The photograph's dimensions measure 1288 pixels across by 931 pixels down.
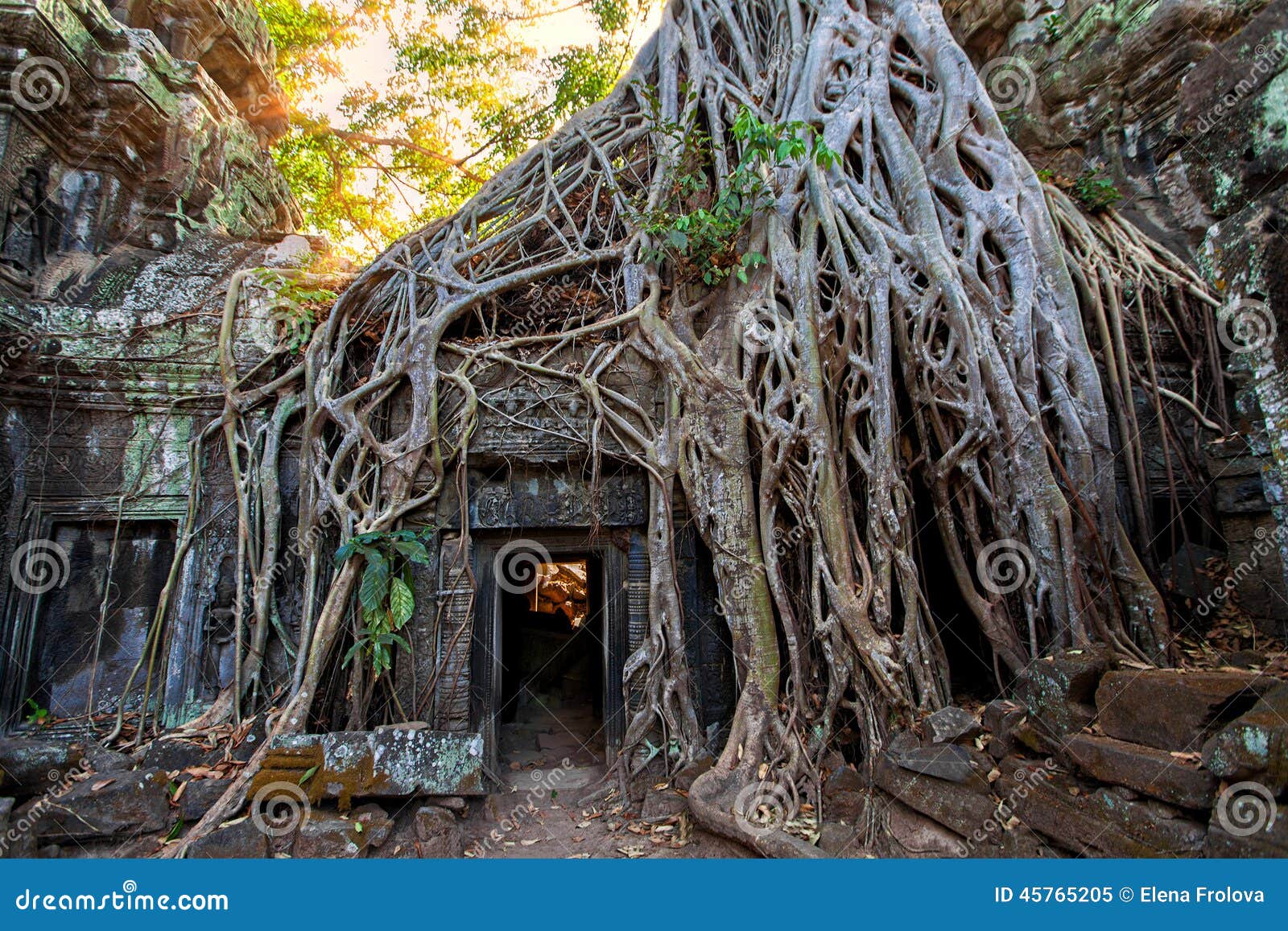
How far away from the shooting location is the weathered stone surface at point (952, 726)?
2.78 meters

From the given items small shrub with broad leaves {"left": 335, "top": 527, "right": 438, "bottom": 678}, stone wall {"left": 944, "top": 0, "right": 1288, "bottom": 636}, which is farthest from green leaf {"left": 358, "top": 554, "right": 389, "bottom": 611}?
stone wall {"left": 944, "top": 0, "right": 1288, "bottom": 636}

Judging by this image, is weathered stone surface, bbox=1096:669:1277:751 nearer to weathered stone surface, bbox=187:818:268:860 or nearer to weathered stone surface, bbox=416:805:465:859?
weathered stone surface, bbox=416:805:465:859

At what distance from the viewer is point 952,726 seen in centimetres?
282

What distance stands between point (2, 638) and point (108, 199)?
3.60 meters

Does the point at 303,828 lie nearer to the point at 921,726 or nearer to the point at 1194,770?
the point at 921,726

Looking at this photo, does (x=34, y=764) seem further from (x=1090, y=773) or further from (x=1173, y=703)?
(x=1173, y=703)

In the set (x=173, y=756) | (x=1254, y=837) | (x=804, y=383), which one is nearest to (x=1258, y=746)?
(x=1254, y=837)

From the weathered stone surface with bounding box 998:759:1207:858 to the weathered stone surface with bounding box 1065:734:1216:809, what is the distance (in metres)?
0.05

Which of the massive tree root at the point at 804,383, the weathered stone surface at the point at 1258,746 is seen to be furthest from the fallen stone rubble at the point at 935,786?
the massive tree root at the point at 804,383

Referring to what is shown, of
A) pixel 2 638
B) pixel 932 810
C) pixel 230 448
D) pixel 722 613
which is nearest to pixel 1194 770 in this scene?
pixel 932 810

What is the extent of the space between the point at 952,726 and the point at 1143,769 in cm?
80

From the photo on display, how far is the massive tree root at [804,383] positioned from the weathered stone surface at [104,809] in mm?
534

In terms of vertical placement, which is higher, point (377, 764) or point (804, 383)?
point (804, 383)

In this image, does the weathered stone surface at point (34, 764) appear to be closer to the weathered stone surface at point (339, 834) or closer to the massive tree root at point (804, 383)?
the massive tree root at point (804, 383)
